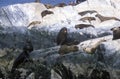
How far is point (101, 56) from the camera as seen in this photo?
1952 cm

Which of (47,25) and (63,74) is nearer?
(63,74)

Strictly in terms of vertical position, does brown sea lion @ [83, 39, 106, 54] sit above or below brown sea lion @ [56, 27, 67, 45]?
above

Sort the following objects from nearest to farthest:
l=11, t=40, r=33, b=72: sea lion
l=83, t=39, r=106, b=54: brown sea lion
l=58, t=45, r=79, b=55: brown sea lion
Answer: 1. l=11, t=40, r=33, b=72: sea lion
2. l=83, t=39, r=106, b=54: brown sea lion
3. l=58, t=45, r=79, b=55: brown sea lion

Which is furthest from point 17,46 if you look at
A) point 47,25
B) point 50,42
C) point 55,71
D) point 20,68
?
point 55,71

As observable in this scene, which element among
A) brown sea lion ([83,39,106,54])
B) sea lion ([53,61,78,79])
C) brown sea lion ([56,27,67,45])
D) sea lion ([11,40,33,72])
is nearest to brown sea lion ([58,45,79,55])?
brown sea lion ([83,39,106,54])

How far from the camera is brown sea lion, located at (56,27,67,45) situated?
24.2m

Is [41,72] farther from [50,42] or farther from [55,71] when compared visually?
[50,42]

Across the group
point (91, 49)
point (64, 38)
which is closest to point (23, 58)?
point (91, 49)

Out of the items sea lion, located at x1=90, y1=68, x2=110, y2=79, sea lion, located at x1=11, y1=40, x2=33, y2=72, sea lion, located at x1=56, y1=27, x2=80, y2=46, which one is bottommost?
sea lion, located at x1=56, y1=27, x2=80, y2=46

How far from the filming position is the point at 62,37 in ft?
79.6

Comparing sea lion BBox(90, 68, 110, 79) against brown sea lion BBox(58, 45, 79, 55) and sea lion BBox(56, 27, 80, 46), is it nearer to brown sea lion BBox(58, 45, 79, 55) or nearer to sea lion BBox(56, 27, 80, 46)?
brown sea lion BBox(58, 45, 79, 55)

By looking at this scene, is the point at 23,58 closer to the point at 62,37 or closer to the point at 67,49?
the point at 67,49

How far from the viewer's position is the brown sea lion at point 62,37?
24250mm

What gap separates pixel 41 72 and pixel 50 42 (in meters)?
6.91
